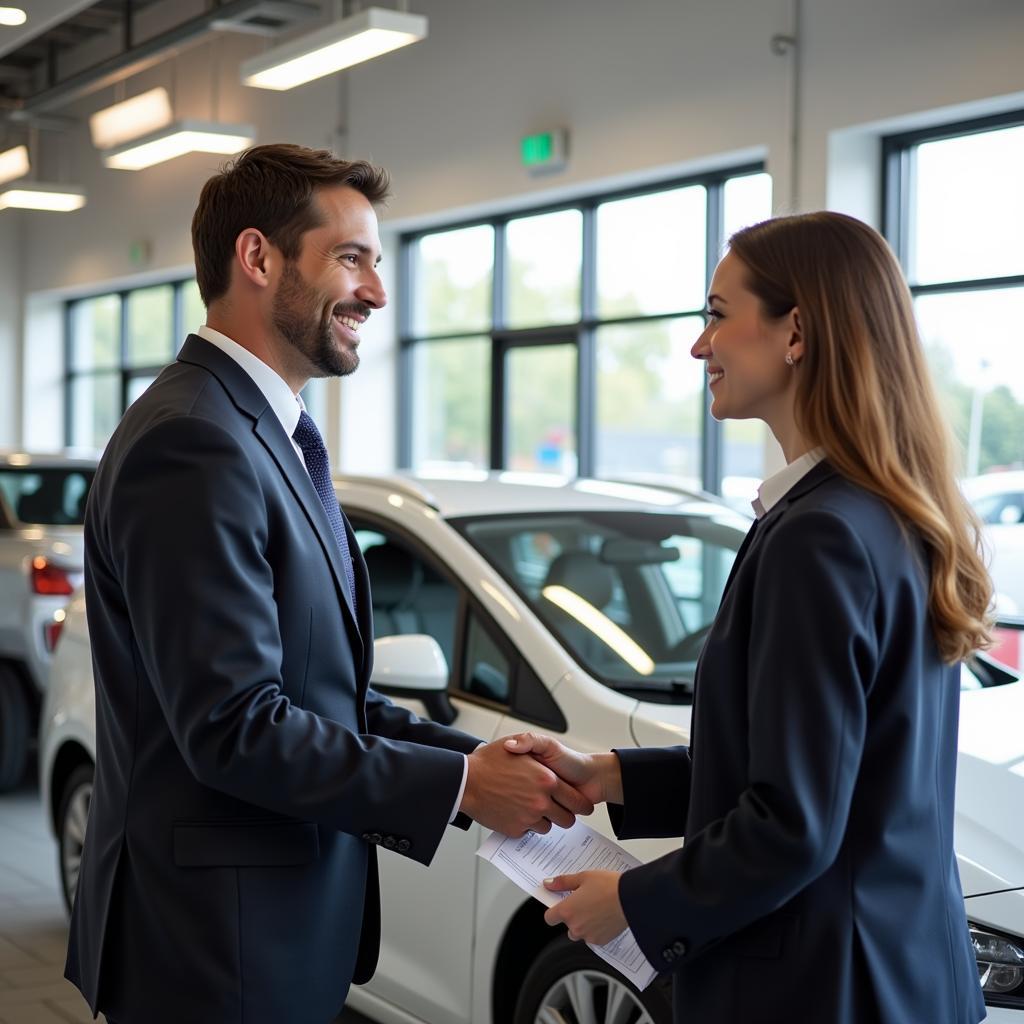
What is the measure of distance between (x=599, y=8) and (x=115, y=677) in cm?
675

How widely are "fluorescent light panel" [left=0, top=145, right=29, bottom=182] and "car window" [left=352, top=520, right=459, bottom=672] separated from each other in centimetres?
893

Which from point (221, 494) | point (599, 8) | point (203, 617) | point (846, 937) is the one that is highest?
point (599, 8)

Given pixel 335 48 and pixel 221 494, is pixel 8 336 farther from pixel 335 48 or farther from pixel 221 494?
pixel 221 494

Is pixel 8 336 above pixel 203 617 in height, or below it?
above

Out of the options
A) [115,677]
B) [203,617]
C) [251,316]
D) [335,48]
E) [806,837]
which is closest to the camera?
[806,837]

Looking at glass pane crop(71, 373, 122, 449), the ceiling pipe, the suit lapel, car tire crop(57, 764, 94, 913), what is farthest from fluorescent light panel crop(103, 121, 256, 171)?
the suit lapel

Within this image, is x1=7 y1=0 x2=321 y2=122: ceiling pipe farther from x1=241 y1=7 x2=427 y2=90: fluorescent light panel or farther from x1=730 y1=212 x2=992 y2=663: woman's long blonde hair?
x1=730 y1=212 x2=992 y2=663: woman's long blonde hair

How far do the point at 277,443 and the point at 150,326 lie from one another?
1225cm

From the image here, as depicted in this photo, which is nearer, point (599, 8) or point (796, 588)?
point (796, 588)

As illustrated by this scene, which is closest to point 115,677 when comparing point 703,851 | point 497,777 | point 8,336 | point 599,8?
point 497,777

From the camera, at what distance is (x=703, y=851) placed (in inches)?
57.1

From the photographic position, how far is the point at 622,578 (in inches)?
130

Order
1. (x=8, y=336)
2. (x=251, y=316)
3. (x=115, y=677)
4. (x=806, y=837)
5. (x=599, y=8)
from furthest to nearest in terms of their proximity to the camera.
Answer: (x=8, y=336) < (x=599, y=8) < (x=251, y=316) < (x=115, y=677) < (x=806, y=837)

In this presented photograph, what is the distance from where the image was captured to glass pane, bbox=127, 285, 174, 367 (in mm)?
13141
